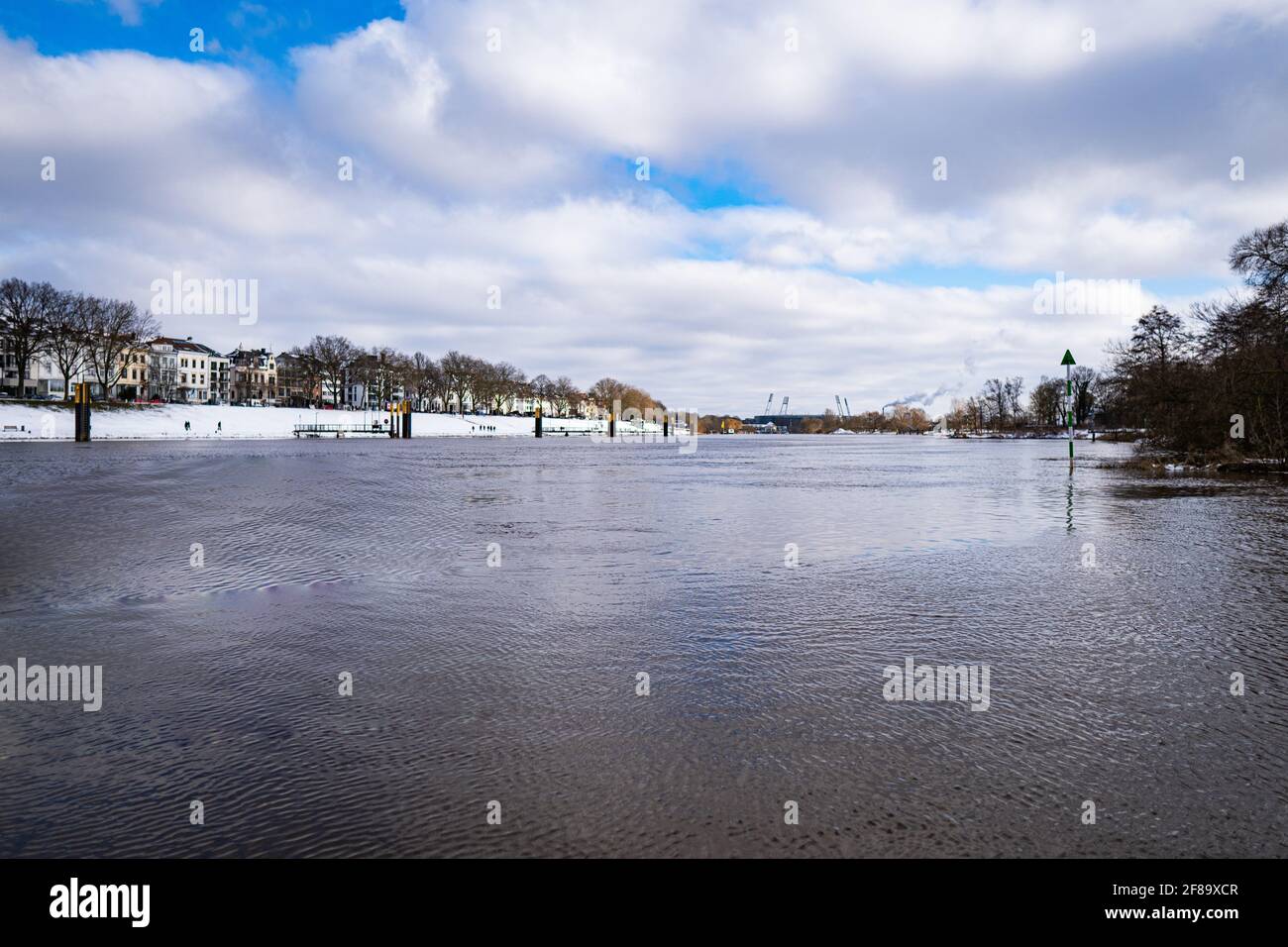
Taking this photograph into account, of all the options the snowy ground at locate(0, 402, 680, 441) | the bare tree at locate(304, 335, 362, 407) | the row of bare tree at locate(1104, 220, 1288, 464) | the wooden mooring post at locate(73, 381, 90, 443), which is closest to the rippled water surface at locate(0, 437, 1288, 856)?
the row of bare tree at locate(1104, 220, 1288, 464)

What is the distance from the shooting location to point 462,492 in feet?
72.9

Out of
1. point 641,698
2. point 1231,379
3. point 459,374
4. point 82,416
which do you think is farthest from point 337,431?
point 641,698

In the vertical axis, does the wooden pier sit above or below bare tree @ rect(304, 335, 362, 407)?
below

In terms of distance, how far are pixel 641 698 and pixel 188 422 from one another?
83354 mm

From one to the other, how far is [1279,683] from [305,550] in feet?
36.2

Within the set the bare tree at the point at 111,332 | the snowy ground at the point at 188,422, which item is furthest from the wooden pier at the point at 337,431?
the bare tree at the point at 111,332

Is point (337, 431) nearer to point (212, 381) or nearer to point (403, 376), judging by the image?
point (403, 376)

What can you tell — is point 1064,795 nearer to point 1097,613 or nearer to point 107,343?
point 1097,613

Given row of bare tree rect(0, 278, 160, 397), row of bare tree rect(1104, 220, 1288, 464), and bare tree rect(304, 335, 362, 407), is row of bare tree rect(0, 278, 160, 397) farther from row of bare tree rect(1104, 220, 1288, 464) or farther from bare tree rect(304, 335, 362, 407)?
row of bare tree rect(1104, 220, 1288, 464)

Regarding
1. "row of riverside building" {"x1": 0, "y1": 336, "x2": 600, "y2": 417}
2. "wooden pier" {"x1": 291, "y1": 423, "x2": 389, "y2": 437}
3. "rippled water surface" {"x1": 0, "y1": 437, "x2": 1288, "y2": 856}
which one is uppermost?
"row of riverside building" {"x1": 0, "y1": 336, "x2": 600, "y2": 417}

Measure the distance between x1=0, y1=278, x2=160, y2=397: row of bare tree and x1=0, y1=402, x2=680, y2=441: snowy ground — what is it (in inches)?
275

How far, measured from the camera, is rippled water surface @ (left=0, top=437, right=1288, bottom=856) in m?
3.58
